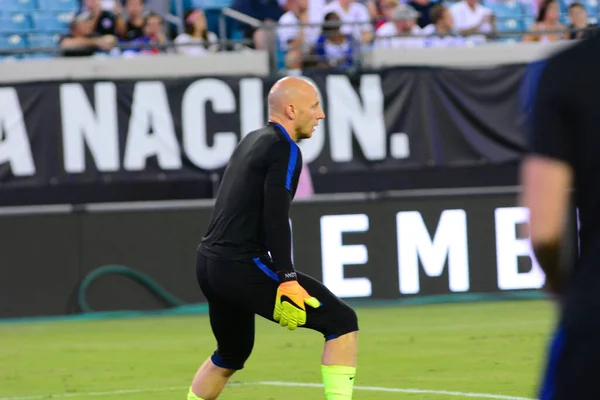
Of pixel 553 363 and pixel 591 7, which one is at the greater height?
pixel 553 363

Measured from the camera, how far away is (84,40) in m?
15.8

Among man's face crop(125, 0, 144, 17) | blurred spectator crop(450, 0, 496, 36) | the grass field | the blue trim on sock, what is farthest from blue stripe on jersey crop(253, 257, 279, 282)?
blurred spectator crop(450, 0, 496, 36)

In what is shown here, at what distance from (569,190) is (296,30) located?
44.5ft

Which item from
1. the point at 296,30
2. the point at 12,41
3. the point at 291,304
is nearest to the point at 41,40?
the point at 12,41

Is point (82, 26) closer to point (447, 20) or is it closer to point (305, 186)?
point (305, 186)

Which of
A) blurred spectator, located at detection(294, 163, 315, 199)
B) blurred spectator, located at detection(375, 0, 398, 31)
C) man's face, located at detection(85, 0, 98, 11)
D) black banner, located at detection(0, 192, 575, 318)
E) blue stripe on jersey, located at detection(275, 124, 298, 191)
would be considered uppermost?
man's face, located at detection(85, 0, 98, 11)

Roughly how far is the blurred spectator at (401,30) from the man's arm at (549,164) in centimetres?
1334

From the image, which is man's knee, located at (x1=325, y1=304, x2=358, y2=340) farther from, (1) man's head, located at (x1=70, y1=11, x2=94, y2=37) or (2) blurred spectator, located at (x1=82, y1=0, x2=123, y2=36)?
(2) blurred spectator, located at (x1=82, y1=0, x2=123, y2=36)

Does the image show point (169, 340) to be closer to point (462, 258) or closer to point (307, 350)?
point (307, 350)

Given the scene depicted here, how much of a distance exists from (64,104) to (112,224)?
1.55 metres

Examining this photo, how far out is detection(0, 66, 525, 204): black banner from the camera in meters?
15.2

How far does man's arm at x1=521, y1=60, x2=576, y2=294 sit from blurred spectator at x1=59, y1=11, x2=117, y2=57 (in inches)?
500

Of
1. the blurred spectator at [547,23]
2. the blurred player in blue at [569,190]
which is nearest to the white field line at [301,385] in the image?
the blurred player in blue at [569,190]

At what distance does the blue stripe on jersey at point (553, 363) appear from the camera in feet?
10.1
